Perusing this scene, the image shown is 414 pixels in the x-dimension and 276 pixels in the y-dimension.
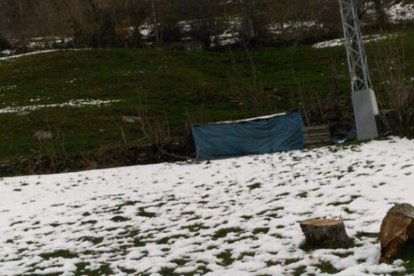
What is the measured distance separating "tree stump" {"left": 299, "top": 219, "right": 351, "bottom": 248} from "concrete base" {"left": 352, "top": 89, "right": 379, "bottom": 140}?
41.8ft

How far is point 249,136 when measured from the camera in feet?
75.6

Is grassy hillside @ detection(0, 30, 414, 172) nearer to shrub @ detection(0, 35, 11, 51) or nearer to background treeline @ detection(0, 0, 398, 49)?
background treeline @ detection(0, 0, 398, 49)

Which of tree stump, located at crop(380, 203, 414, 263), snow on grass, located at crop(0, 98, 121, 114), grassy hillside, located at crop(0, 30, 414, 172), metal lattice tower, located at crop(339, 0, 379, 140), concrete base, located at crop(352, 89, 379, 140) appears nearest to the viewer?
tree stump, located at crop(380, 203, 414, 263)

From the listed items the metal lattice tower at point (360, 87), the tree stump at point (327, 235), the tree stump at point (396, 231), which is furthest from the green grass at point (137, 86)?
the tree stump at point (396, 231)

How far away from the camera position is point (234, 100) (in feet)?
112

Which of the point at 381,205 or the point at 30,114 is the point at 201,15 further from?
the point at 381,205

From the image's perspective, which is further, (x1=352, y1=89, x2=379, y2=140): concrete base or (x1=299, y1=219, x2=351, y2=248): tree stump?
(x1=352, y1=89, x2=379, y2=140): concrete base

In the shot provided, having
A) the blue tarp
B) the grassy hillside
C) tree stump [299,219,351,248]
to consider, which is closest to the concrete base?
the blue tarp

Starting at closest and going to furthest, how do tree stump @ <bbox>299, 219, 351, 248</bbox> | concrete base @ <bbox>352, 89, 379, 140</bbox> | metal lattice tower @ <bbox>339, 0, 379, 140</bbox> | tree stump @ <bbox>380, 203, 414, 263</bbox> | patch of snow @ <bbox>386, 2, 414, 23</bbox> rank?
tree stump @ <bbox>380, 203, 414, 263</bbox> → tree stump @ <bbox>299, 219, 351, 248</bbox> → concrete base @ <bbox>352, 89, 379, 140</bbox> → metal lattice tower @ <bbox>339, 0, 379, 140</bbox> → patch of snow @ <bbox>386, 2, 414, 23</bbox>

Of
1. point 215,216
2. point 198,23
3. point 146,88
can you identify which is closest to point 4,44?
point 198,23

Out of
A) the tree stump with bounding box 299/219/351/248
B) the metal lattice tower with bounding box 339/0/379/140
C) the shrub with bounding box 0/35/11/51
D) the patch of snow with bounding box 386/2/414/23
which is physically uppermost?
the shrub with bounding box 0/35/11/51

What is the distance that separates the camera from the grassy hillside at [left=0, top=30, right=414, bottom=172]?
96.4ft

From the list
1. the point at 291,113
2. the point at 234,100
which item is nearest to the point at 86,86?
the point at 234,100

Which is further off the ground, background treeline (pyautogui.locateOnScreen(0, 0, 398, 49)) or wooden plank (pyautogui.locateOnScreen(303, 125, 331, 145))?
background treeline (pyautogui.locateOnScreen(0, 0, 398, 49))
